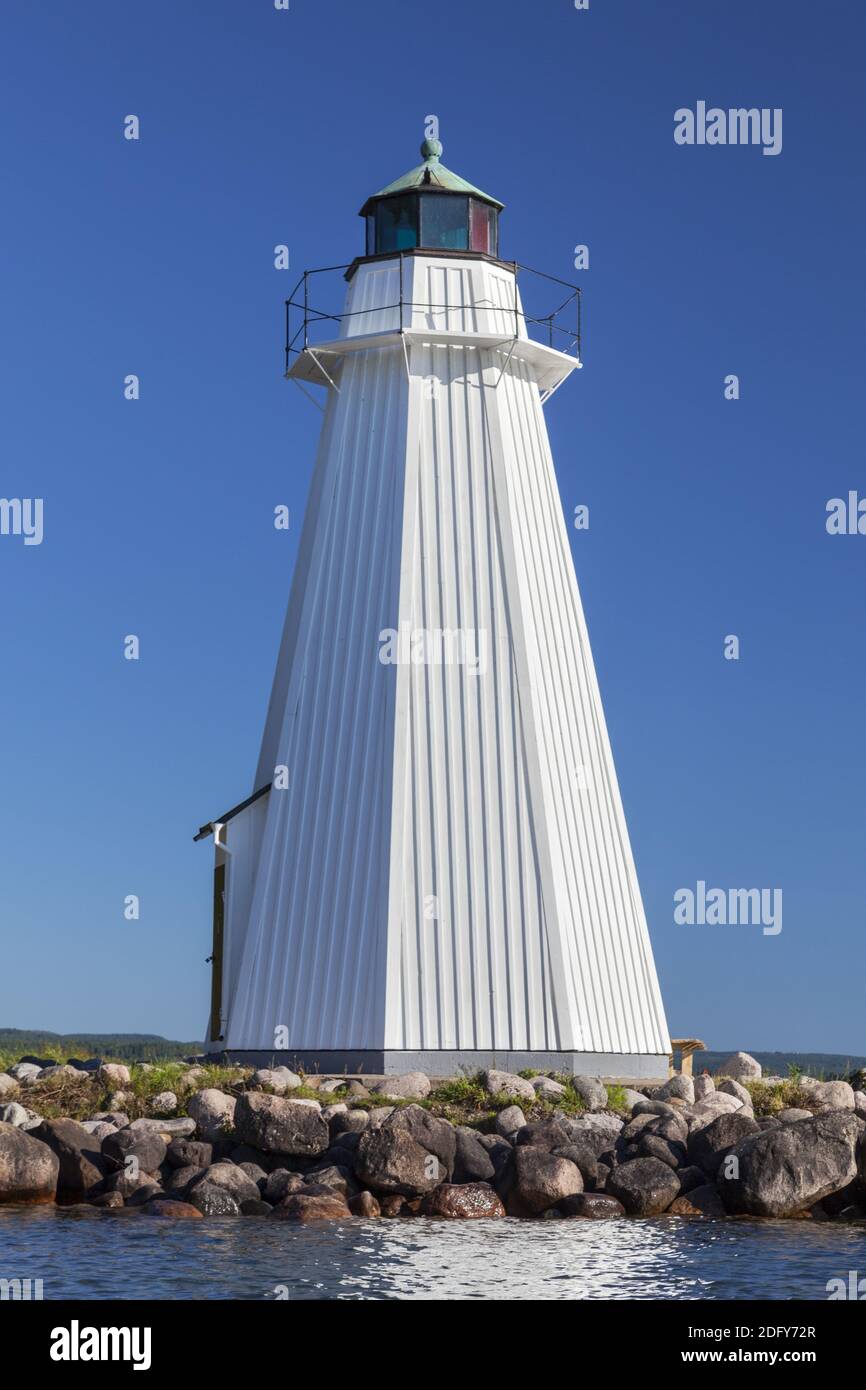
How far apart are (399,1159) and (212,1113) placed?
13.1 feet

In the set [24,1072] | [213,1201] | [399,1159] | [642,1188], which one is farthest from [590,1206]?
[24,1072]

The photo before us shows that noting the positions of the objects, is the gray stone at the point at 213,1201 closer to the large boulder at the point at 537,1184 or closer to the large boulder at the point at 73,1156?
the large boulder at the point at 73,1156

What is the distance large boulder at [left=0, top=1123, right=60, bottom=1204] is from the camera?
1005 inches

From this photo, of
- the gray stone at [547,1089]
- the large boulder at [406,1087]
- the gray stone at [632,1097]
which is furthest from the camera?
the gray stone at [632,1097]

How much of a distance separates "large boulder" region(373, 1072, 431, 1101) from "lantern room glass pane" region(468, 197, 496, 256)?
1485cm

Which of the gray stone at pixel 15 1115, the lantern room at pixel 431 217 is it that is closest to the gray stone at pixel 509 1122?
the gray stone at pixel 15 1115

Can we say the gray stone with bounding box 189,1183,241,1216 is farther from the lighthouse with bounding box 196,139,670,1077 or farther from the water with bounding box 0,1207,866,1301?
the lighthouse with bounding box 196,139,670,1077

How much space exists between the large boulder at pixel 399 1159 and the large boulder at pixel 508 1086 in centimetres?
443

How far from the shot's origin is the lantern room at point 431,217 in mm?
35688

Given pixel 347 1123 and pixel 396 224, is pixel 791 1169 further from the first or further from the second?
pixel 396 224

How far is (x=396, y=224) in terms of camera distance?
3597cm

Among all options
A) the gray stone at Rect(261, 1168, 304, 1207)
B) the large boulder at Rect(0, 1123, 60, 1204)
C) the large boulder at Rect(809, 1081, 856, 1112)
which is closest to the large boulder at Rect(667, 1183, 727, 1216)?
the gray stone at Rect(261, 1168, 304, 1207)
